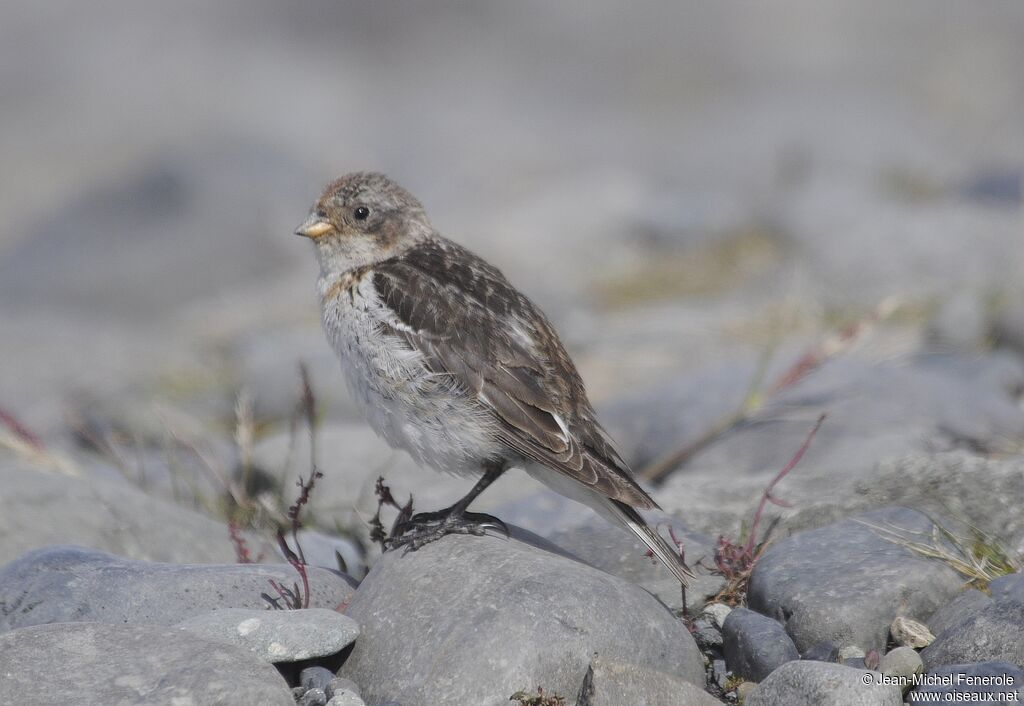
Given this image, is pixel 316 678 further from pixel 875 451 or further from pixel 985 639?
pixel 875 451

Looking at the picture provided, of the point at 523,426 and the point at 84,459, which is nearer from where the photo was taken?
the point at 523,426

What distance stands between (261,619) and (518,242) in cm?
911

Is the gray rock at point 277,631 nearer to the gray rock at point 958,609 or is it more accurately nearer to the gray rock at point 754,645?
the gray rock at point 754,645

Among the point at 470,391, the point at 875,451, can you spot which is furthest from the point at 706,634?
the point at 875,451

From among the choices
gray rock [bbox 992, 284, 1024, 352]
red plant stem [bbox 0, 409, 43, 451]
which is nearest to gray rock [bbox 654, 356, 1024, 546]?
gray rock [bbox 992, 284, 1024, 352]

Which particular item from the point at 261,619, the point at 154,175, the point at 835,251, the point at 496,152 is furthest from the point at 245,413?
the point at 496,152

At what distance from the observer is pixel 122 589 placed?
151 inches

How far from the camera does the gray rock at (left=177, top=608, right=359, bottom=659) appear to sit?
349 centimetres

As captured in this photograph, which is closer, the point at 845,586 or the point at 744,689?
the point at 744,689

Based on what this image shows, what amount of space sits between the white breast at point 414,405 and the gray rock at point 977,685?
1.53 metres

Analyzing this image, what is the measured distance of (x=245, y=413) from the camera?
549cm

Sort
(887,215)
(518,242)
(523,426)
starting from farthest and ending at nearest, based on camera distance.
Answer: (518,242)
(887,215)
(523,426)

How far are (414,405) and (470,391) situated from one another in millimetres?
185

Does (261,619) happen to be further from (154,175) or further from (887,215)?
(154,175)
